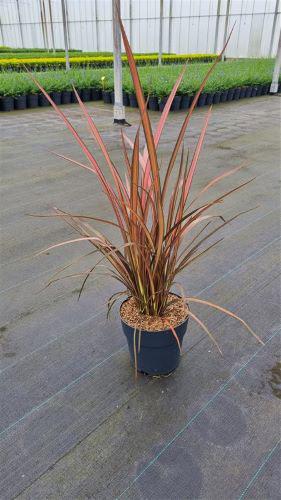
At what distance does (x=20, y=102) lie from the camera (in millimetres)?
7004

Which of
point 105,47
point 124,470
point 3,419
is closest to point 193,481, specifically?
point 124,470

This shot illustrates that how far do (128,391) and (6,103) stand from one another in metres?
6.67

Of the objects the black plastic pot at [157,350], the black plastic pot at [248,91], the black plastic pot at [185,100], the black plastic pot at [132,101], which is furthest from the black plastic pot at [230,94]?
the black plastic pot at [157,350]

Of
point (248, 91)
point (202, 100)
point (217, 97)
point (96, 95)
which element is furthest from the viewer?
point (248, 91)

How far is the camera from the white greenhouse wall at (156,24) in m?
15.4

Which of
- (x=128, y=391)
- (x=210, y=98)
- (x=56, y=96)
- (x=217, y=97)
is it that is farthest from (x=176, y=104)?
(x=128, y=391)

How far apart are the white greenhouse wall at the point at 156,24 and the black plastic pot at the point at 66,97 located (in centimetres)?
808

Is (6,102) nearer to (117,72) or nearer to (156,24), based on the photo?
(117,72)

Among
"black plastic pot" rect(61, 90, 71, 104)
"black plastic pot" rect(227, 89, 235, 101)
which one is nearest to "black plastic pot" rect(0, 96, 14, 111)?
"black plastic pot" rect(61, 90, 71, 104)

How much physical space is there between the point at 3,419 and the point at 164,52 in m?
19.6

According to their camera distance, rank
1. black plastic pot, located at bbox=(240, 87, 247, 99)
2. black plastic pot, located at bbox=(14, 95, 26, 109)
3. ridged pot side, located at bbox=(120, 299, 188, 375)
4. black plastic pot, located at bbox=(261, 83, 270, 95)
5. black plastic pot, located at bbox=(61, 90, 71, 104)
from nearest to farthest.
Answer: ridged pot side, located at bbox=(120, 299, 188, 375) < black plastic pot, located at bbox=(14, 95, 26, 109) < black plastic pot, located at bbox=(61, 90, 71, 104) < black plastic pot, located at bbox=(240, 87, 247, 99) < black plastic pot, located at bbox=(261, 83, 270, 95)

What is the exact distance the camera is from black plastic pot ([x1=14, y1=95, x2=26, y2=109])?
695cm

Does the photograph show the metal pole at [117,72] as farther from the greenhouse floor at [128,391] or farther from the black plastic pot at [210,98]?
the greenhouse floor at [128,391]

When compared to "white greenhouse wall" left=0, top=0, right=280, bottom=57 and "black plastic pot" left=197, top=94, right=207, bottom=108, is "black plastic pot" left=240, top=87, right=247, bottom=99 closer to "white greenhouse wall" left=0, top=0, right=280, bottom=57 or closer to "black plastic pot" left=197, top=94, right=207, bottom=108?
"black plastic pot" left=197, top=94, right=207, bottom=108
